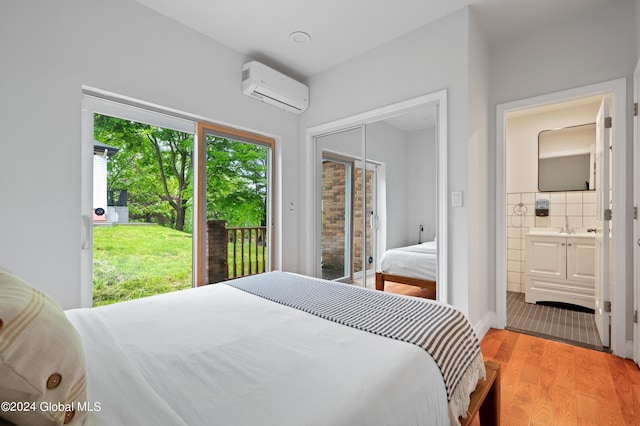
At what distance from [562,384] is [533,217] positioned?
2.78m

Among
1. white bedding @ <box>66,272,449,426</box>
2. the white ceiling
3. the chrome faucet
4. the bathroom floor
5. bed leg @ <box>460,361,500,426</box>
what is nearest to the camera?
white bedding @ <box>66,272,449,426</box>

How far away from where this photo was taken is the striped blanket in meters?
1.11

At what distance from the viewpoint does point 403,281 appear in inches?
116

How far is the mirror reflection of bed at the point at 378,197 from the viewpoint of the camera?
2770 mm

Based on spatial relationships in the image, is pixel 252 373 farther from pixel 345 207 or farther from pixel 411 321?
pixel 345 207

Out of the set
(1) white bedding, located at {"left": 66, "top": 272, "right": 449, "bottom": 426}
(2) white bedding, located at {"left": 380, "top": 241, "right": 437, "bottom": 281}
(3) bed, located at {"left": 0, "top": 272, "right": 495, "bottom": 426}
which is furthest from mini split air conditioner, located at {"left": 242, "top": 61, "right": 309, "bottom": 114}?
(1) white bedding, located at {"left": 66, "top": 272, "right": 449, "bottom": 426}

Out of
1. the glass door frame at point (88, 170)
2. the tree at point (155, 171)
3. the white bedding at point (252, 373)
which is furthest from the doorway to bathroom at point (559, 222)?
the glass door frame at point (88, 170)

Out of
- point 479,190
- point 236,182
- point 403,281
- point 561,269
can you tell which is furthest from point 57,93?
point 561,269

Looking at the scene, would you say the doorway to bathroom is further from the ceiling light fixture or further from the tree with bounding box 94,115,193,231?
the tree with bounding box 94,115,193,231

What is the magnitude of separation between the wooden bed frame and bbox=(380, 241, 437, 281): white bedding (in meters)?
0.03

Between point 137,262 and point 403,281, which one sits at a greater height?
point 137,262

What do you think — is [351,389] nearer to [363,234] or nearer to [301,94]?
[363,234]

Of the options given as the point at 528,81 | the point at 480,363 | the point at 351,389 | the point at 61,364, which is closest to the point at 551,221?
the point at 528,81

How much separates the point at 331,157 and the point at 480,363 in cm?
261
